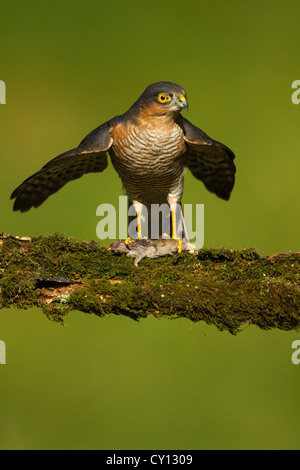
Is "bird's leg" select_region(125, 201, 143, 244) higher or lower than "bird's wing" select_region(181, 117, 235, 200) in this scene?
lower

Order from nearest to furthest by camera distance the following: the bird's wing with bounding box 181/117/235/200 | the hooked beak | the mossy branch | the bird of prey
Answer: the mossy branch → the hooked beak → the bird of prey → the bird's wing with bounding box 181/117/235/200

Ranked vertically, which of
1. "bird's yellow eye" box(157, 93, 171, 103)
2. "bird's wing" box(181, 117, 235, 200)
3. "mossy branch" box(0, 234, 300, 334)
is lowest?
"mossy branch" box(0, 234, 300, 334)

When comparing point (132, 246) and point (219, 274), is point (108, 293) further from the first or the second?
point (219, 274)

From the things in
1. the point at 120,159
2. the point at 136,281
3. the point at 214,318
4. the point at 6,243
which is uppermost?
the point at 120,159

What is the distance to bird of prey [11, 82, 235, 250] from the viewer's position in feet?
11.0

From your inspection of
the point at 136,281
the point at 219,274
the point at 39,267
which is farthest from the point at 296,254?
the point at 39,267

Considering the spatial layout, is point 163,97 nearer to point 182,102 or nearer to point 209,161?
point 182,102

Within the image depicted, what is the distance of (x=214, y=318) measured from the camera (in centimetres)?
263

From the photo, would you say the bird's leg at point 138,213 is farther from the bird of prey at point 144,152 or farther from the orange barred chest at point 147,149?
the orange barred chest at point 147,149

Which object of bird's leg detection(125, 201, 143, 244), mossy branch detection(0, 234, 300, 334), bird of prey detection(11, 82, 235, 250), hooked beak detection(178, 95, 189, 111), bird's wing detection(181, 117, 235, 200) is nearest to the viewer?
mossy branch detection(0, 234, 300, 334)

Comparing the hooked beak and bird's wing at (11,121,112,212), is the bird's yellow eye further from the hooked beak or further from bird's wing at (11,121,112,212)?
bird's wing at (11,121,112,212)

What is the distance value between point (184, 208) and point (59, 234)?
1.50m

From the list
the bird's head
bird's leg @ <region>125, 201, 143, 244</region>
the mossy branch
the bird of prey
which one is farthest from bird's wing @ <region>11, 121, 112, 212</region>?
the mossy branch

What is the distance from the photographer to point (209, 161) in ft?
12.5
